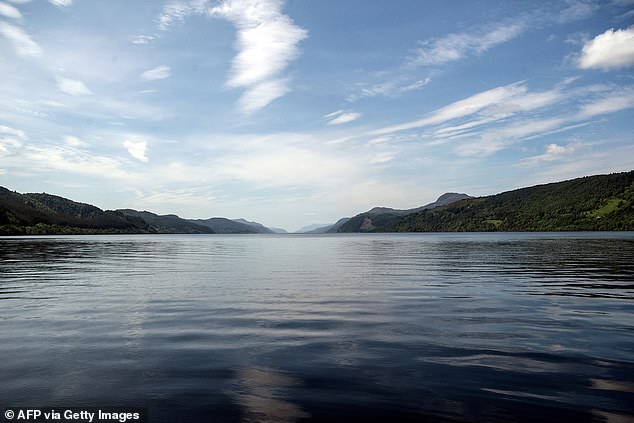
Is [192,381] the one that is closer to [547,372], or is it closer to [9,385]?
[9,385]

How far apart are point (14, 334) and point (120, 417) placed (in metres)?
11.4

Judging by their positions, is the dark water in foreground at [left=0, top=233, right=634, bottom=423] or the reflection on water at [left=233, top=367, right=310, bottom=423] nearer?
the reflection on water at [left=233, top=367, right=310, bottom=423]

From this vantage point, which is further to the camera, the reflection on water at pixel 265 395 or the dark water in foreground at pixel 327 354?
the dark water in foreground at pixel 327 354

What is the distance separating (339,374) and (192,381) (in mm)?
4135

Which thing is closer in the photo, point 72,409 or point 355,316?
point 72,409

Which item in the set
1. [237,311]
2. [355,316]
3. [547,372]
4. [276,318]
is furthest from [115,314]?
[547,372]

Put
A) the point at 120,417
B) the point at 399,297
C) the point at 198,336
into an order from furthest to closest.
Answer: the point at 399,297
the point at 198,336
the point at 120,417

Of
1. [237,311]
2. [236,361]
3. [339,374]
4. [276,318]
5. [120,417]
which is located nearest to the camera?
[120,417]

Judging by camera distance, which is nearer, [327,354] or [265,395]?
[265,395]

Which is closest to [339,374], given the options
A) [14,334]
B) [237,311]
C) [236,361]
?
[236,361]

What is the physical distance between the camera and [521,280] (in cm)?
3594

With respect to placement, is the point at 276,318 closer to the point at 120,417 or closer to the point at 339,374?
the point at 339,374

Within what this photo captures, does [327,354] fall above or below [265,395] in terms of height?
below

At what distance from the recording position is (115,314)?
21766 mm
